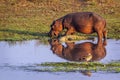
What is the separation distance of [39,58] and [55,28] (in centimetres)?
417

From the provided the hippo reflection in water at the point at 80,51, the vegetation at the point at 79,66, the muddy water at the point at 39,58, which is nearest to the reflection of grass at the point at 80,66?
the vegetation at the point at 79,66

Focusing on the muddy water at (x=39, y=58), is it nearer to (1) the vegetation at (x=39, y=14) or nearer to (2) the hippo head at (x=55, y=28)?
(2) the hippo head at (x=55, y=28)

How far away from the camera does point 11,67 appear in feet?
49.5

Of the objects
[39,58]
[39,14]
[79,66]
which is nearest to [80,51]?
[39,58]

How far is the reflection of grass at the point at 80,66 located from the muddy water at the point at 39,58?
0.37 m

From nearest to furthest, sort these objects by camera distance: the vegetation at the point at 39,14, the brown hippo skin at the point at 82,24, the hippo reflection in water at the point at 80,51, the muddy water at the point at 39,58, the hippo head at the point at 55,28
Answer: the muddy water at the point at 39,58 → the hippo reflection in water at the point at 80,51 → the brown hippo skin at the point at 82,24 → the hippo head at the point at 55,28 → the vegetation at the point at 39,14

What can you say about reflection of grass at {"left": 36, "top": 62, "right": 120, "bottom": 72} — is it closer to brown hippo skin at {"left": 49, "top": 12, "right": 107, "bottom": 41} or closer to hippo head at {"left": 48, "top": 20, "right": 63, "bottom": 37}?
brown hippo skin at {"left": 49, "top": 12, "right": 107, "bottom": 41}

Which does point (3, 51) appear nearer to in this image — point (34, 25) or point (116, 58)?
point (116, 58)

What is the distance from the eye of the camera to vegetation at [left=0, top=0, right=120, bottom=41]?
69.7 feet

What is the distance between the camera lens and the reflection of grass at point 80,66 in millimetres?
14586

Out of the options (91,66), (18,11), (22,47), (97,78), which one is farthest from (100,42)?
(18,11)

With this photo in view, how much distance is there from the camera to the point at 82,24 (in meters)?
19.9

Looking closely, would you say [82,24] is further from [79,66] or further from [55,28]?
[79,66]

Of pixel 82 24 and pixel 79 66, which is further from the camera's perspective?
pixel 82 24
